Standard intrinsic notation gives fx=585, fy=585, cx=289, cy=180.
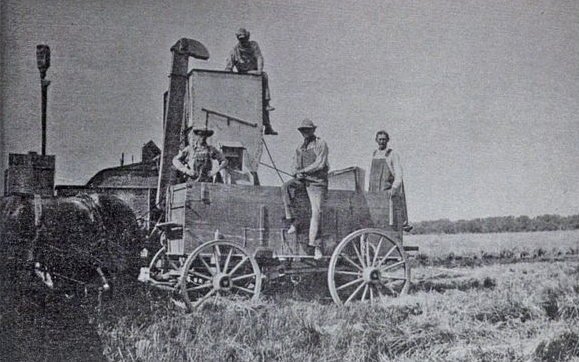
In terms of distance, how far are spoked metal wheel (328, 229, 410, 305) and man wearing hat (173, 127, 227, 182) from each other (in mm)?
1101

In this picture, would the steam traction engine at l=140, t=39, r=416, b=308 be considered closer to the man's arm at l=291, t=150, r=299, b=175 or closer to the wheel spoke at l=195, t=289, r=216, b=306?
the wheel spoke at l=195, t=289, r=216, b=306

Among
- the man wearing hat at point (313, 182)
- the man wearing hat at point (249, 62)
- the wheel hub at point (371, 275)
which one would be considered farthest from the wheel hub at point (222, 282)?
Result: the man wearing hat at point (249, 62)

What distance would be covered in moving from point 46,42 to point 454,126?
261 centimetres

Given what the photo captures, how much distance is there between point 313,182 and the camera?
411 centimetres

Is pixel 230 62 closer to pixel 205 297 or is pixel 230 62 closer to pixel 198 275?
pixel 198 275

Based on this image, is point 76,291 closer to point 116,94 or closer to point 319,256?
point 116,94

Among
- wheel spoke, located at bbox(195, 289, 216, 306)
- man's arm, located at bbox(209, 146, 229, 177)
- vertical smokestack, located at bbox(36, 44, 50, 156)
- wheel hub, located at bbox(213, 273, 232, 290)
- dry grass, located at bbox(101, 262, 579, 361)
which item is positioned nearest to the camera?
dry grass, located at bbox(101, 262, 579, 361)

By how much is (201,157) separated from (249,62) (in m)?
0.79

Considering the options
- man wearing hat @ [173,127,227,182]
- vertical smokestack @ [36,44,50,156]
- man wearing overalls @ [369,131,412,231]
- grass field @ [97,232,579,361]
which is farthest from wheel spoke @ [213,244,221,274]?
man wearing overalls @ [369,131,412,231]

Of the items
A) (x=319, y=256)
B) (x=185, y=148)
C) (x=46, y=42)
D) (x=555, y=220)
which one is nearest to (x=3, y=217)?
(x=46, y=42)

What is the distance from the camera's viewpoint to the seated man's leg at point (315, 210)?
4.08 meters

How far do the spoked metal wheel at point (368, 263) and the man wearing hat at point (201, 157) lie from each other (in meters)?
1.10

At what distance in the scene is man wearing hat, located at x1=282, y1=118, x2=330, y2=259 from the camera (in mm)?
4027

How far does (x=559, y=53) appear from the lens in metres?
4.12
